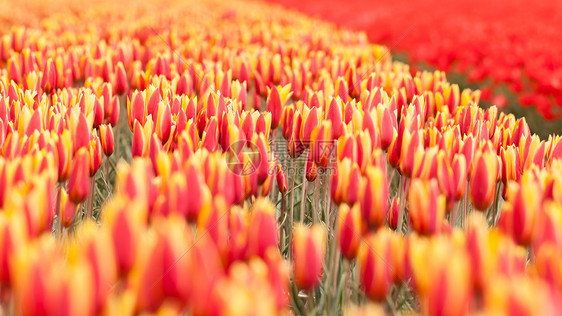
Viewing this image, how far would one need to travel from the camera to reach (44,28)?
19.6ft

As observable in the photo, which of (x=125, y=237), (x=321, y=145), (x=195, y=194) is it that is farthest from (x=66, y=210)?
(x=321, y=145)

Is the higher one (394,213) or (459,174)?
(459,174)

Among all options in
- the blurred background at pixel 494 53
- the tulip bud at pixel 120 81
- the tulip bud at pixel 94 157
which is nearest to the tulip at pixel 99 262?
the tulip bud at pixel 94 157

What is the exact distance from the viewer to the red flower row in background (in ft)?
18.4

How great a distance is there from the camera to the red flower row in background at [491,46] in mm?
5613

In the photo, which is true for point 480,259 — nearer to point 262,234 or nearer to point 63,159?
point 262,234

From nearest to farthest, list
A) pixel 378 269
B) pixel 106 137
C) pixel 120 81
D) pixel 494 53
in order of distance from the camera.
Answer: pixel 378 269
pixel 106 137
pixel 120 81
pixel 494 53

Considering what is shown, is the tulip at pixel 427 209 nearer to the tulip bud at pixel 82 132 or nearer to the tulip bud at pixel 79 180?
the tulip bud at pixel 79 180

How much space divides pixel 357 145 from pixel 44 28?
194 inches

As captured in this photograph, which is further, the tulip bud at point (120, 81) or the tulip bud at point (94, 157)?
the tulip bud at point (120, 81)

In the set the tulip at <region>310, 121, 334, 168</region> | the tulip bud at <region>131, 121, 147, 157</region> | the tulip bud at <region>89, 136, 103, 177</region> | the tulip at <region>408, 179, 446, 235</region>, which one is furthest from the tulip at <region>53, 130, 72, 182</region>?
the tulip at <region>408, 179, 446, 235</region>

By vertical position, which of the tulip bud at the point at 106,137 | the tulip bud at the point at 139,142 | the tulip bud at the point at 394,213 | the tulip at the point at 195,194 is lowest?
the tulip bud at the point at 394,213

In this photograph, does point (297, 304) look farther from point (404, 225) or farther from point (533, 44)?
point (533, 44)

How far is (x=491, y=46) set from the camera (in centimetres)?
700
